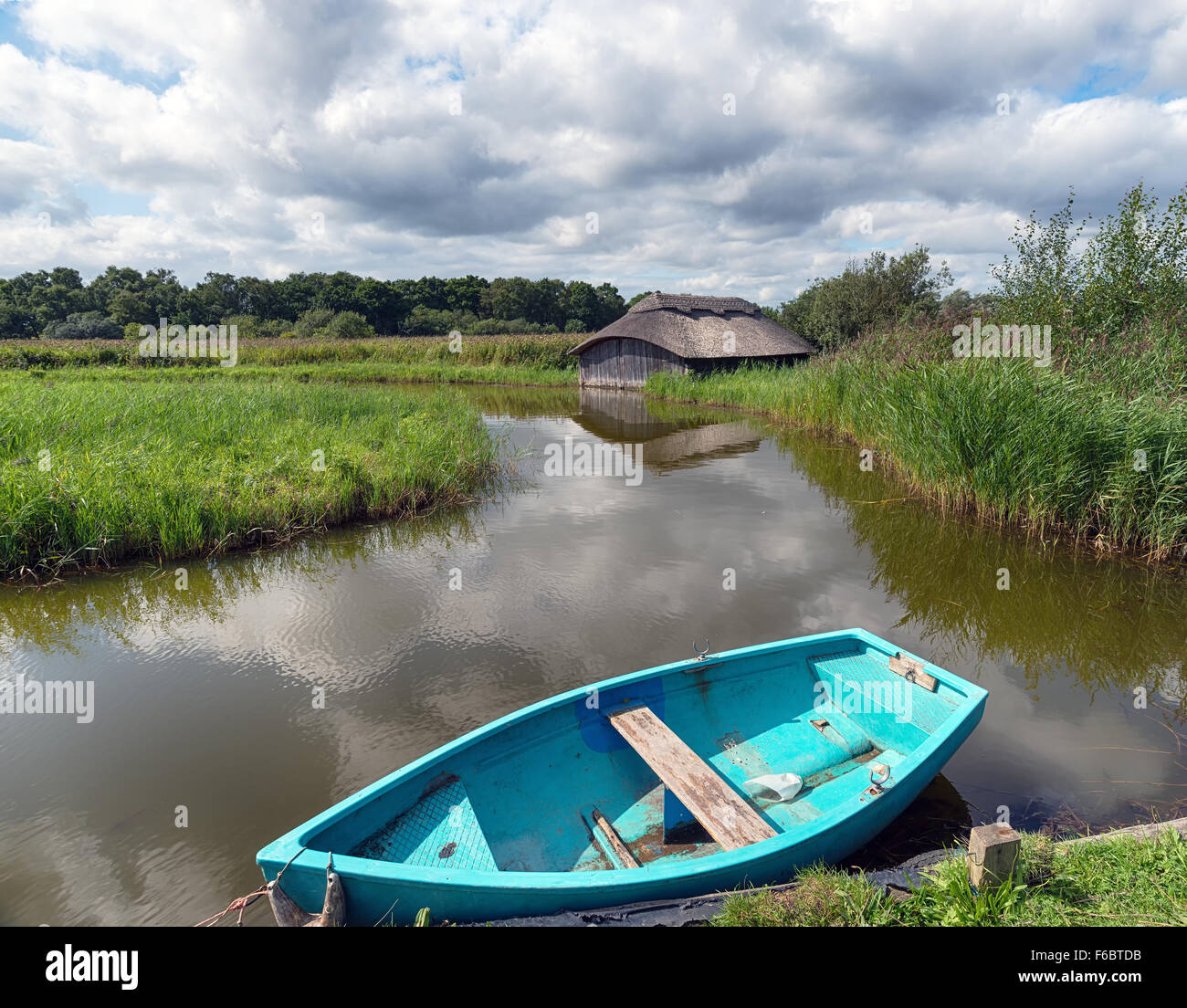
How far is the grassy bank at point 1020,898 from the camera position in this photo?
269cm

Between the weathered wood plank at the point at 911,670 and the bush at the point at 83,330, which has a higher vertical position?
the bush at the point at 83,330

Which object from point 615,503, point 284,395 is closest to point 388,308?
point 284,395

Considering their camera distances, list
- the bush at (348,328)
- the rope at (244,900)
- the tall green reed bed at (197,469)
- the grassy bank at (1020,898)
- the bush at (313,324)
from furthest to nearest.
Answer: the bush at (313,324) → the bush at (348,328) → the tall green reed bed at (197,469) → the grassy bank at (1020,898) → the rope at (244,900)

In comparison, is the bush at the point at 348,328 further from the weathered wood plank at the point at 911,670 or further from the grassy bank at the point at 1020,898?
the grassy bank at the point at 1020,898

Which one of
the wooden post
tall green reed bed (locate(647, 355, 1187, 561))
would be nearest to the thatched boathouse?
tall green reed bed (locate(647, 355, 1187, 561))

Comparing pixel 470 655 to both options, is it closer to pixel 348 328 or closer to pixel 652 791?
pixel 652 791

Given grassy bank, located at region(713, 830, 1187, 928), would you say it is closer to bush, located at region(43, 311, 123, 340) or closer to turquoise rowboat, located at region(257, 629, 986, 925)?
turquoise rowboat, located at region(257, 629, 986, 925)

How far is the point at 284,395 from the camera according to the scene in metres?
15.9

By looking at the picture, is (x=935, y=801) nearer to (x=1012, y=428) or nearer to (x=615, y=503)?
(x=1012, y=428)

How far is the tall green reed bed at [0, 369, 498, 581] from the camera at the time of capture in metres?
7.66

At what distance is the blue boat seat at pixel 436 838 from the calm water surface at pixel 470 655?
0.98 meters

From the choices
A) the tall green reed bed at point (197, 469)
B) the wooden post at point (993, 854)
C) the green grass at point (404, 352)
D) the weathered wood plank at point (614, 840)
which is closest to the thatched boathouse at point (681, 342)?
the green grass at point (404, 352)
